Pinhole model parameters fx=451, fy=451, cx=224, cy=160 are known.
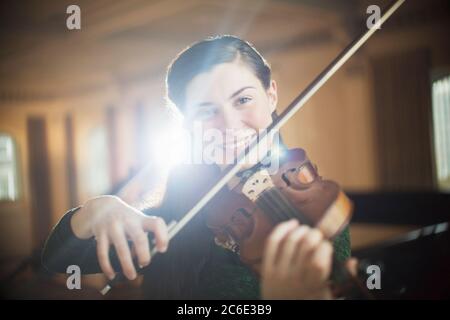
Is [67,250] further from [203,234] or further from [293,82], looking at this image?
[293,82]

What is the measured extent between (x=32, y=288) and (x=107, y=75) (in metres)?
3.73

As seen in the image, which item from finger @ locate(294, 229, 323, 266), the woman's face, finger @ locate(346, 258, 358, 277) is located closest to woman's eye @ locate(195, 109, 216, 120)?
Result: the woman's face

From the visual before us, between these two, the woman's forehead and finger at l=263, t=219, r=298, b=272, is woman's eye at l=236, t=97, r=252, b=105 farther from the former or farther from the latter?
finger at l=263, t=219, r=298, b=272

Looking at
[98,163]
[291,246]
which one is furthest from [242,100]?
[98,163]

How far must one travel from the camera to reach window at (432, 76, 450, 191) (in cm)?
337

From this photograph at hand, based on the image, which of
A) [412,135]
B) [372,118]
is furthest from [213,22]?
[412,135]

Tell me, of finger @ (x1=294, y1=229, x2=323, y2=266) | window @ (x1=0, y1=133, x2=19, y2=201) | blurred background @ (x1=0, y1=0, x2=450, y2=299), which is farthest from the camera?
blurred background @ (x1=0, y1=0, x2=450, y2=299)

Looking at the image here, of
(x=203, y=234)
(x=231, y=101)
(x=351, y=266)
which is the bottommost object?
(x=351, y=266)

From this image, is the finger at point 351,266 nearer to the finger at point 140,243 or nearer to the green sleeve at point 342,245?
the green sleeve at point 342,245

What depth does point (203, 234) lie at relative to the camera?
1221 millimetres

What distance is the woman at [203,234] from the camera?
3.65 ft

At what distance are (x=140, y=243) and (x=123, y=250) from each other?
44mm

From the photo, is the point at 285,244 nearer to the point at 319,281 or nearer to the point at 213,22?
the point at 319,281

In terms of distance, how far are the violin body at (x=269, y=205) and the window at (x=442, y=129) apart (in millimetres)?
2595
